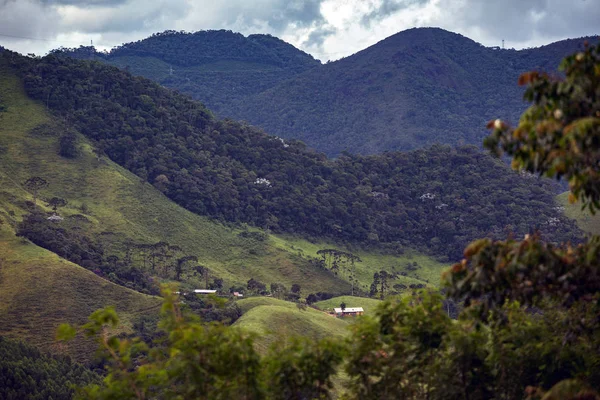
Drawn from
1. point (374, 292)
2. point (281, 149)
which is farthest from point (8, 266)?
point (281, 149)

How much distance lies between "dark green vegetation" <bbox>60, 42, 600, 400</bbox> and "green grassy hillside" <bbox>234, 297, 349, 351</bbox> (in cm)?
3983

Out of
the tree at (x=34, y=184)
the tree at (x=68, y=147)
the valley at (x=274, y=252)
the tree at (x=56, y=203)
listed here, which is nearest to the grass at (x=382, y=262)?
the valley at (x=274, y=252)

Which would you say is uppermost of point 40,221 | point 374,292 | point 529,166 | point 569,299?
point 529,166

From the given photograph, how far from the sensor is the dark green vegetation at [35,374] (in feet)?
146

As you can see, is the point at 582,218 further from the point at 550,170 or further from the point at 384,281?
the point at 550,170

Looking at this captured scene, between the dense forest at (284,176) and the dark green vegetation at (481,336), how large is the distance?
279ft

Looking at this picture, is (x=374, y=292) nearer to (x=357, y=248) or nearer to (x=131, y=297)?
(x=357, y=248)

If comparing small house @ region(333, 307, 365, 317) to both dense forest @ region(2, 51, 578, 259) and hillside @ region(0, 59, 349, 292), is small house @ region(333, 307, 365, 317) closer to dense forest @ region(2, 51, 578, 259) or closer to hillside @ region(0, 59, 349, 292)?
hillside @ region(0, 59, 349, 292)

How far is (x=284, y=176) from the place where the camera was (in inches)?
4424

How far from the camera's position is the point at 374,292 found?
84.6m

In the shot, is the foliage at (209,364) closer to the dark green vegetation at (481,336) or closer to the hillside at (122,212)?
the dark green vegetation at (481,336)

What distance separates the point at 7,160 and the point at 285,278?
3618cm

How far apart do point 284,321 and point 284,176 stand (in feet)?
181

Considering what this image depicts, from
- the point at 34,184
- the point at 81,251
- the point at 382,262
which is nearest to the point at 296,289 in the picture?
the point at 81,251
